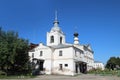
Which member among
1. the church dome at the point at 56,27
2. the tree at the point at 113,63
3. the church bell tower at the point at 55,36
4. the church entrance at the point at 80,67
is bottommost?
the church entrance at the point at 80,67

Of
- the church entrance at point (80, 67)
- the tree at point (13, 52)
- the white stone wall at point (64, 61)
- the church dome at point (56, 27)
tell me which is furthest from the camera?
the church dome at point (56, 27)

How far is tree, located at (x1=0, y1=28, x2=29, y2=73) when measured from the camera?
125 ft

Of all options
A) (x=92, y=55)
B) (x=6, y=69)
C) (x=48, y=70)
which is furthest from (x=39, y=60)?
(x=92, y=55)

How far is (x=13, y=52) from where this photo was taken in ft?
125

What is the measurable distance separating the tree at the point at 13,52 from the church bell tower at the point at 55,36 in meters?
14.6

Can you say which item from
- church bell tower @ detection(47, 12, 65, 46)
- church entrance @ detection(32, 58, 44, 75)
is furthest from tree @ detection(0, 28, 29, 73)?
church bell tower @ detection(47, 12, 65, 46)

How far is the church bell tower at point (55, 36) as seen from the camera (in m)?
55.6

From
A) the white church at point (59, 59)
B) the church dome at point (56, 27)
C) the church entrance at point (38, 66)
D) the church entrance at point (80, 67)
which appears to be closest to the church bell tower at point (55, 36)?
the church dome at point (56, 27)

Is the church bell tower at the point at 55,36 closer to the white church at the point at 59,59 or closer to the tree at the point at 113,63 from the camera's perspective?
the white church at the point at 59,59

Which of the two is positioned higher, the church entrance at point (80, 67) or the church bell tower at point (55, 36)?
the church bell tower at point (55, 36)

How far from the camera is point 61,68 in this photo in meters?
49.5

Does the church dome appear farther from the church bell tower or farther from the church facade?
the church facade

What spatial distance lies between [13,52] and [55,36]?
19.2 meters

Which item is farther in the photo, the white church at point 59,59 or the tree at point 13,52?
the white church at point 59,59
